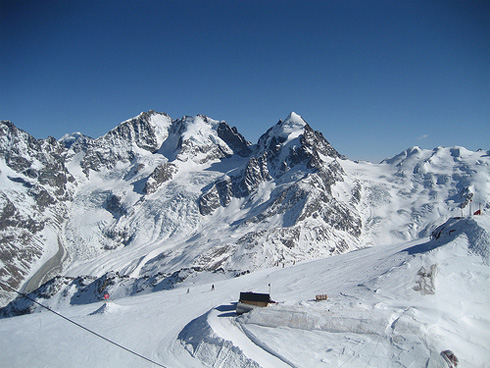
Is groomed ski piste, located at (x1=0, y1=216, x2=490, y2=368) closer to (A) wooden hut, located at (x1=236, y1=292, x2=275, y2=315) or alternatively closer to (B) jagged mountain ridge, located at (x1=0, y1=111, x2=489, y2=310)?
(A) wooden hut, located at (x1=236, y1=292, x2=275, y2=315)

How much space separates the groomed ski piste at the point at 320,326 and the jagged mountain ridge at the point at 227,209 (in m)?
58.2

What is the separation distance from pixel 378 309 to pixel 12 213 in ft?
582

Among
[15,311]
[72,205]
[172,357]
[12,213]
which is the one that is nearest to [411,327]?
[172,357]

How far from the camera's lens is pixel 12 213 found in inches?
6265

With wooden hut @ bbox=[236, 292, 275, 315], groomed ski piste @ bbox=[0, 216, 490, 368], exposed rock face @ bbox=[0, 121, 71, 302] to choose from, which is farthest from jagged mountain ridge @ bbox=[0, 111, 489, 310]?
wooden hut @ bbox=[236, 292, 275, 315]

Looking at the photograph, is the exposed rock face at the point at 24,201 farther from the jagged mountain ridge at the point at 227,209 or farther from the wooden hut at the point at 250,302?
the wooden hut at the point at 250,302

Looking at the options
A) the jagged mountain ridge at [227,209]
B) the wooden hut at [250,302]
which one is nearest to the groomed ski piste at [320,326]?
the wooden hut at [250,302]

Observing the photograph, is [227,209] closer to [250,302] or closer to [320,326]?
[250,302]

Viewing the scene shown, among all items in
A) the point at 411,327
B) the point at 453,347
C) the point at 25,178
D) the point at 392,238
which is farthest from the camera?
the point at 25,178

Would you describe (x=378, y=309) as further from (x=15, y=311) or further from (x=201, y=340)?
(x=15, y=311)

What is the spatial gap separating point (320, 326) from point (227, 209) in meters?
140

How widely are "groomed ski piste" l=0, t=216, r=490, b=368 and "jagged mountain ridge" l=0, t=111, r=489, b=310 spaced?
5822 cm

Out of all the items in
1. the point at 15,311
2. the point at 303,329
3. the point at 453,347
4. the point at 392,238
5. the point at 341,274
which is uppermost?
the point at 392,238

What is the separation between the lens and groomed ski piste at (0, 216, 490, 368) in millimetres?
23438
